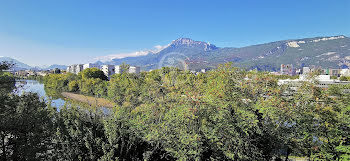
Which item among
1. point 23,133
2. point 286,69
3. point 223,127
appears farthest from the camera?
point 286,69

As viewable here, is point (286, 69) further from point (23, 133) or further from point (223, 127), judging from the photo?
point (23, 133)

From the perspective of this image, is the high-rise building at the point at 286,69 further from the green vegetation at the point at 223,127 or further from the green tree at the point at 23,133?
the green tree at the point at 23,133

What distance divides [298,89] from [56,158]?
29.9 ft

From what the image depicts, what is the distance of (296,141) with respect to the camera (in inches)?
284

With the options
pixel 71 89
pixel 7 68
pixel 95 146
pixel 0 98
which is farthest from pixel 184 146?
pixel 71 89

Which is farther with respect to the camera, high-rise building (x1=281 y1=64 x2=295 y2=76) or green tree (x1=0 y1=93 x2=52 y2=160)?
high-rise building (x1=281 y1=64 x2=295 y2=76)

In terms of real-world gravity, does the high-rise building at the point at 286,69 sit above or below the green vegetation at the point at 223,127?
above

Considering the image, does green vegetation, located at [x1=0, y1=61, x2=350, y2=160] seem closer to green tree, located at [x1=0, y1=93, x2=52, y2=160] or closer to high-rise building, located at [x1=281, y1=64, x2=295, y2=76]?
green tree, located at [x1=0, y1=93, x2=52, y2=160]

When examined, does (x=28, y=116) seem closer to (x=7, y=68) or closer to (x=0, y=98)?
(x=0, y=98)

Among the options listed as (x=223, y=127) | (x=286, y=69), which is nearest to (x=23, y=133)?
(x=223, y=127)

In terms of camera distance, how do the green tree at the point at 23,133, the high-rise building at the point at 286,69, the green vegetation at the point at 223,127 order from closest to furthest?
the green tree at the point at 23,133 < the green vegetation at the point at 223,127 < the high-rise building at the point at 286,69

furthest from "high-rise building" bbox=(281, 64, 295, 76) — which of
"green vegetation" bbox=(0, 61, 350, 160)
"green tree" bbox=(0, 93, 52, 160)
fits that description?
"green tree" bbox=(0, 93, 52, 160)

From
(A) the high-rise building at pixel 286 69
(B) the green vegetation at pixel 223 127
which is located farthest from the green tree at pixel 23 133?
(A) the high-rise building at pixel 286 69

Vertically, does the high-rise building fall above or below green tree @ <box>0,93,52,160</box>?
above
